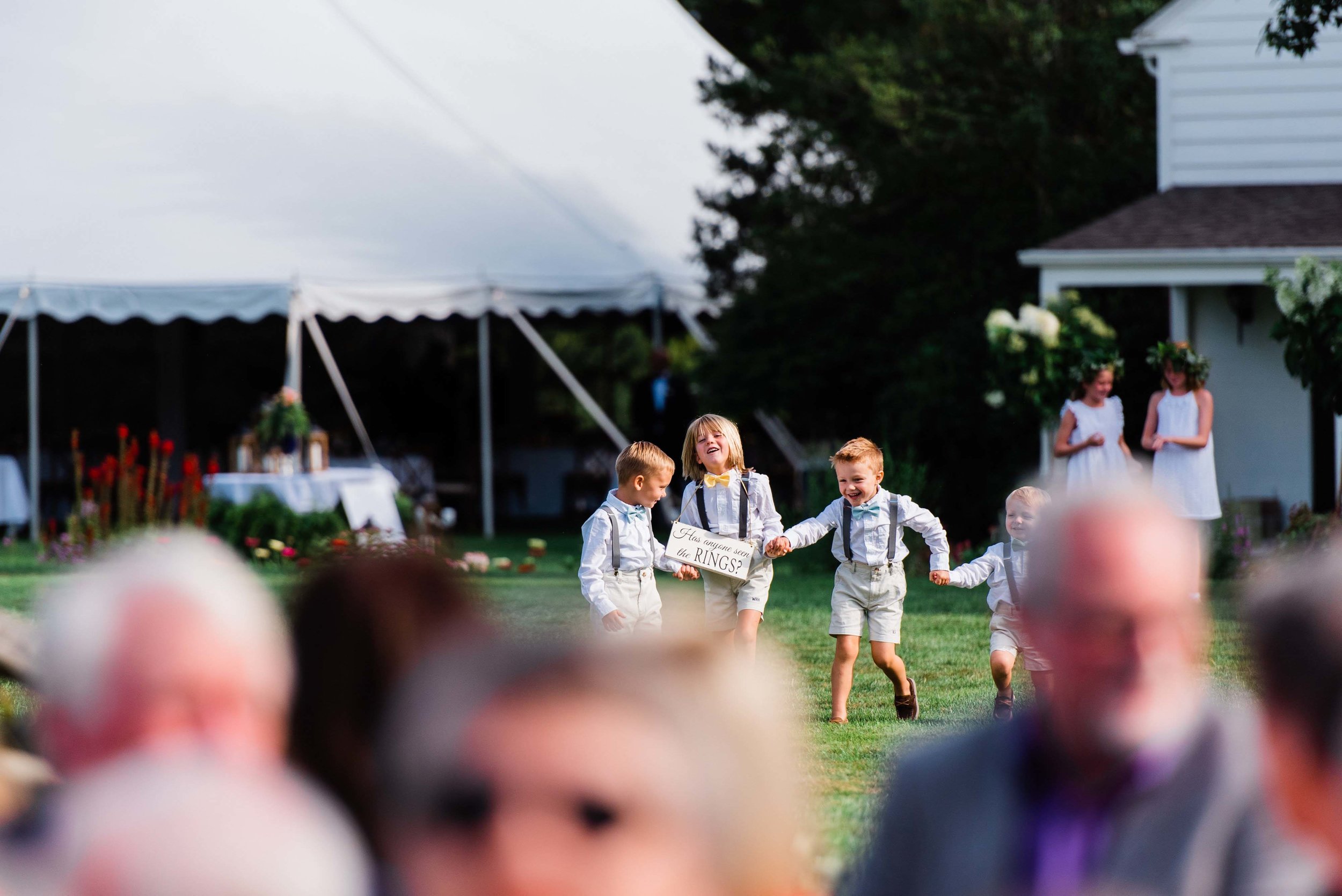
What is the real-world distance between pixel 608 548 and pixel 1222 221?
9.75 m

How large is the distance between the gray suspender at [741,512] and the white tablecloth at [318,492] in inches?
311

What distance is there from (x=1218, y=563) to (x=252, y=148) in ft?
36.6

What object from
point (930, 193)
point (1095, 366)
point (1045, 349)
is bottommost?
point (1095, 366)

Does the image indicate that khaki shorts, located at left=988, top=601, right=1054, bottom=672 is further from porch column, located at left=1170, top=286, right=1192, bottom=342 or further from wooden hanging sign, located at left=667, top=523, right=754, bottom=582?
porch column, located at left=1170, top=286, right=1192, bottom=342

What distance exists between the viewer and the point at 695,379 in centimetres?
1852

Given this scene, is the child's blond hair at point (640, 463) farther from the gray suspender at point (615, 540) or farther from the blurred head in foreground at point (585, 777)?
the blurred head in foreground at point (585, 777)

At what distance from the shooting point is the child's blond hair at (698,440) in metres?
7.76

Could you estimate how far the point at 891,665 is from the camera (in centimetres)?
727

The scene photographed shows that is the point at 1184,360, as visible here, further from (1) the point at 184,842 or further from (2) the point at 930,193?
(1) the point at 184,842

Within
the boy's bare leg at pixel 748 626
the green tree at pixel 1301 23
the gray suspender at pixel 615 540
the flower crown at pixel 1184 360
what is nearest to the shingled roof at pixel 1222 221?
the green tree at pixel 1301 23

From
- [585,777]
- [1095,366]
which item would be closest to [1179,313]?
[1095,366]

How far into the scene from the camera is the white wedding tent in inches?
664

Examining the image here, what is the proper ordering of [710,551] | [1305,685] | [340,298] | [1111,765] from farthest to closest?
1. [340,298]
2. [710,551]
3. [1111,765]
4. [1305,685]

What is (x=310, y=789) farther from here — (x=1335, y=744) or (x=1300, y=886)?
(x=1300, y=886)
